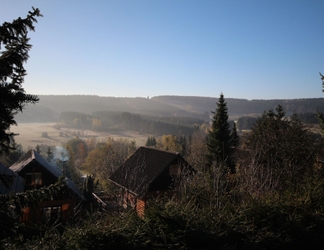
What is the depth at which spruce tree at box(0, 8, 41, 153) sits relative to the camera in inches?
154

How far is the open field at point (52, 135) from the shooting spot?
200 feet

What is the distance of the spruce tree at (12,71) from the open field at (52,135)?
5325 cm

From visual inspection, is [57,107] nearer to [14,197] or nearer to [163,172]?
[163,172]

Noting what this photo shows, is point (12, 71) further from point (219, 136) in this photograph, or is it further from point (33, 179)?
point (219, 136)

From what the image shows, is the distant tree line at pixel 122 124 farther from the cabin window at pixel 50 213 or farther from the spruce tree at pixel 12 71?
the spruce tree at pixel 12 71

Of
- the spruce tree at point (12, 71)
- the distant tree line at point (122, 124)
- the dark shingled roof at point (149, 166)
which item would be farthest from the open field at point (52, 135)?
the spruce tree at point (12, 71)

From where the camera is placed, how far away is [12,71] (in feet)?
13.3

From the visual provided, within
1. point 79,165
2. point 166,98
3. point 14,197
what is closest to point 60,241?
point 14,197

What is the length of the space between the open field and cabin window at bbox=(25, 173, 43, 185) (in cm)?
3973

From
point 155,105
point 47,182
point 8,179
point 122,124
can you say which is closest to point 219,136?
point 47,182

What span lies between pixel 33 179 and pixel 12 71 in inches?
558

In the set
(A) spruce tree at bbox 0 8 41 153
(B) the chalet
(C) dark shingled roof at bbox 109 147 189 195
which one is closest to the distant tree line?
(C) dark shingled roof at bbox 109 147 189 195

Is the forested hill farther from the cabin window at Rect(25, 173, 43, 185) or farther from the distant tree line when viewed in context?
the cabin window at Rect(25, 173, 43, 185)

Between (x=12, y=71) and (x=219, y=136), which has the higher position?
(x=12, y=71)
